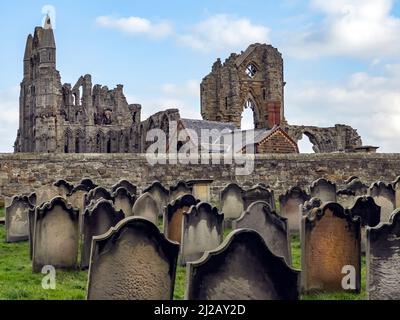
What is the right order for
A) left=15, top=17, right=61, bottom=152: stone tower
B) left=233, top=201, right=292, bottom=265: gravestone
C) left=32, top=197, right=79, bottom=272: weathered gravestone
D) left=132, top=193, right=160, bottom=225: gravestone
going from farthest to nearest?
1. left=15, top=17, right=61, bottom=152: stone tower
2. left=132, top=193, right=160, bottom=225: gravestone
3. left=32, top=197, right=79, bottom=272: weathered gravestone
4. left=233, top=201, right=292, bottom=265: gravestone

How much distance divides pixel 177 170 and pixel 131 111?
51391 mm

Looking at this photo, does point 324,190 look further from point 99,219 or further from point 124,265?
point 124,265

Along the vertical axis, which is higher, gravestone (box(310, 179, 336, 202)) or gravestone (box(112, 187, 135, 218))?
gravestone (box(310, 179, 336, 202))

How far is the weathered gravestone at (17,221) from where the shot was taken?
11.8 metres

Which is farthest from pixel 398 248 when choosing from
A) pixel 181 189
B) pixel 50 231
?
pixel 181 189

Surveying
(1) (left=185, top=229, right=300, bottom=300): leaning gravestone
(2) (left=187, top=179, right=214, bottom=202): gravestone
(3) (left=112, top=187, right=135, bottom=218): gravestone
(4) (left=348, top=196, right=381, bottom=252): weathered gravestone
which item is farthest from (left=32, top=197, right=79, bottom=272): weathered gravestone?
(2) (left=187, top=179, right=214, bottom=202): gravestone

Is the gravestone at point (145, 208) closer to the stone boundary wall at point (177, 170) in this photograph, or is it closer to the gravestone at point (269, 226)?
the gravestone at point (269, 226)

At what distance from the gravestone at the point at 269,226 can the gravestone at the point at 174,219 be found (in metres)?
1.60

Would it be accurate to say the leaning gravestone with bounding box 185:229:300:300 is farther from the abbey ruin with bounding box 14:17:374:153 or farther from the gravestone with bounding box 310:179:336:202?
the abbey ruin with bounding box 14:17:374:153

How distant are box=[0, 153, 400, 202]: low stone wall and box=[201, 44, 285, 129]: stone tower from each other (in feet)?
74.6

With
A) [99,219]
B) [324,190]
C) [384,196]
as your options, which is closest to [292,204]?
[324,190]

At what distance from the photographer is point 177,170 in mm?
18781

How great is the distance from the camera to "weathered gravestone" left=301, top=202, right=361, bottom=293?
7340mm

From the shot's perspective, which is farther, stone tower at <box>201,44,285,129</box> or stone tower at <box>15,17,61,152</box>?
stone tower at <box>15,17,61,152</box>
